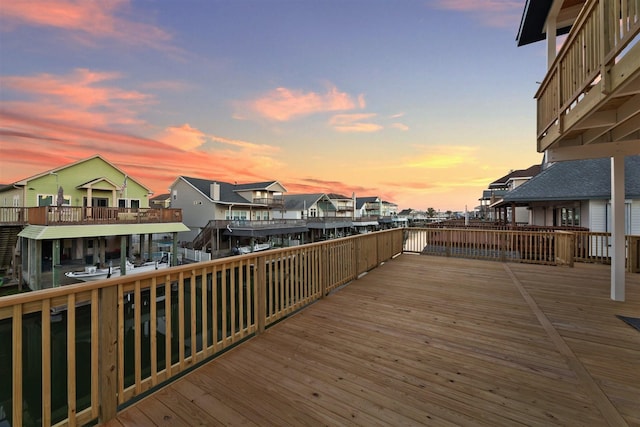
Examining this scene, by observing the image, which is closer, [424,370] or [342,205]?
[424,370]

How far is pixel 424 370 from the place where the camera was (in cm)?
229

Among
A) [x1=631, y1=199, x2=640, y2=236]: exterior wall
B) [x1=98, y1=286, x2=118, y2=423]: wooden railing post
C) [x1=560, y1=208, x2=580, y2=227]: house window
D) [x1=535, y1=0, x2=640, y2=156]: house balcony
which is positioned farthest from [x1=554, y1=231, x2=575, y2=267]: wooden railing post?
[x1=98, y1=286, x2=118, y2=423]: wooden railing post

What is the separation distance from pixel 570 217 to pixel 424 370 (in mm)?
14412

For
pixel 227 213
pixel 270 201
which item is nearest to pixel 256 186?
pixel 270 201

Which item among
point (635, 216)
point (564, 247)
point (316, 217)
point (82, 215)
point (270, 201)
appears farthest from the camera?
point (316, 217)

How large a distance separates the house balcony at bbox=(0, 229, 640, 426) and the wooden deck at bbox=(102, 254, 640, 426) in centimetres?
1

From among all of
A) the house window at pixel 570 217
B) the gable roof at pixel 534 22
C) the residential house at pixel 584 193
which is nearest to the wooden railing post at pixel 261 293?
the gable roof at pixel 534 22

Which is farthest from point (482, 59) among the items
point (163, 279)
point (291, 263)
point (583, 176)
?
point (163, 279)

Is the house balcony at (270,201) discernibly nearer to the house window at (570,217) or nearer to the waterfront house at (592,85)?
the house window at (570,217)

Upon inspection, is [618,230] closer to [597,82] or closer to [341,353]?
[597,82]

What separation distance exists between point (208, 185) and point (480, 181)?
87.1 feet

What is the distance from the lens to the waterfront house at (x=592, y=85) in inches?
74.3

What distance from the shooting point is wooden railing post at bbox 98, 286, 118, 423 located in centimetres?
170

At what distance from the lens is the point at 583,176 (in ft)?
36.3
